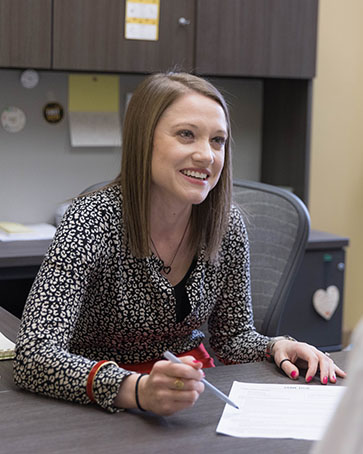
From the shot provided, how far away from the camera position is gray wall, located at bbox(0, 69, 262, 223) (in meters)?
2.74

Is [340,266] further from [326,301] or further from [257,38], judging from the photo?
[257,38]

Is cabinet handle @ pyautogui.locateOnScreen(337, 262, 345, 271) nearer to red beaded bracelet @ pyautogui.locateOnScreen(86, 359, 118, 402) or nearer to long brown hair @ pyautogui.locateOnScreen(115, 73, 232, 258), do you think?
long brown hair @ pyautogui.locateOnScreen(115, 73, 232, 258)

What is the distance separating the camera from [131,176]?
1454 millimetres

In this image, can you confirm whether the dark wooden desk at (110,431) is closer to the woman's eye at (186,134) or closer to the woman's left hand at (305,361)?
the woman's left hand at (305,361)

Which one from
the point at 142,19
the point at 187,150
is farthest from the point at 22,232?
the point at 187,150

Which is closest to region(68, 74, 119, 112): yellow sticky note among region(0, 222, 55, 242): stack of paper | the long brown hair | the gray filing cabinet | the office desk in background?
region(0, 222, 55, 242): stack of paper

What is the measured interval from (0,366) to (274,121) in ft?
6.77

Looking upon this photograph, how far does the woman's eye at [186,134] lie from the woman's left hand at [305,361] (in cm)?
43

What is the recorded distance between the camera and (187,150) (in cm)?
142

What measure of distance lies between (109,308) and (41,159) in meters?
1.50

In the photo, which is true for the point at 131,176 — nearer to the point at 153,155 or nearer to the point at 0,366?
the point at 153,155

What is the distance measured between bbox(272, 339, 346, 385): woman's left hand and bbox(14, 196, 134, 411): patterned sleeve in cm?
30

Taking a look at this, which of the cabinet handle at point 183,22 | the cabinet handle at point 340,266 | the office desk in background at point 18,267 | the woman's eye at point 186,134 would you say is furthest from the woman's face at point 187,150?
the cabinet handle at point 340,266

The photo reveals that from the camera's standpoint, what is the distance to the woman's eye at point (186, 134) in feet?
4.70
